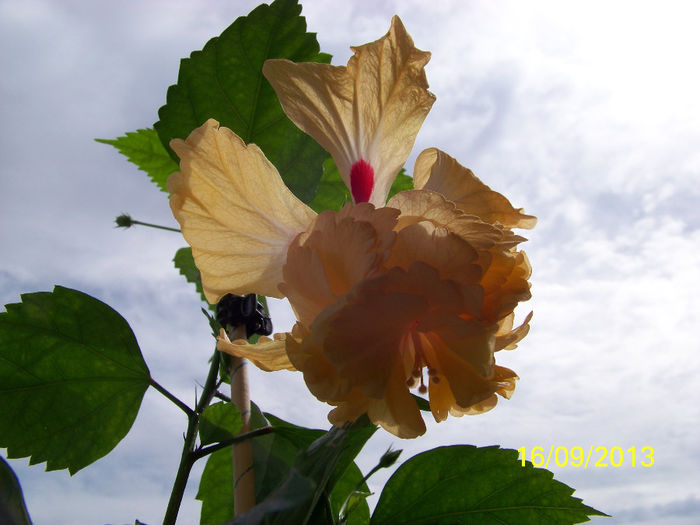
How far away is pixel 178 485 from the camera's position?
2.32ft

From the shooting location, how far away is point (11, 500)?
578 millimetres

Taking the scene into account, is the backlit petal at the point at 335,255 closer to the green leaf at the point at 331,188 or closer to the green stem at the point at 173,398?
the green stem at the point at 173,398

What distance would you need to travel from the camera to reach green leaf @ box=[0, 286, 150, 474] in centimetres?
73

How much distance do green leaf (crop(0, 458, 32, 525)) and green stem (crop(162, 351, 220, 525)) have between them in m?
0.15

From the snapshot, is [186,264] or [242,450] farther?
[186,264]

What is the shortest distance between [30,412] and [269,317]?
0.32m

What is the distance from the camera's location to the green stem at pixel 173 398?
2.48 ft

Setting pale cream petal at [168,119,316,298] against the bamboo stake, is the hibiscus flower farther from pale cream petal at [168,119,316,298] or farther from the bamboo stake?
the bamboo stake

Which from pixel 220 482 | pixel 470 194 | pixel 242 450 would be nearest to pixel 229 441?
pixel 242 450

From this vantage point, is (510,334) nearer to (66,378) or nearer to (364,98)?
(364,98)

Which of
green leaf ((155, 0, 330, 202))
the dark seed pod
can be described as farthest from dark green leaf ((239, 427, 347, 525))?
green leaf ((155, 0, 330, 202))

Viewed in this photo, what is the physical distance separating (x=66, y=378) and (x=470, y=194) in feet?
1.78

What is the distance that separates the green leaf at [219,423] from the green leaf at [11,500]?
0.20 metres

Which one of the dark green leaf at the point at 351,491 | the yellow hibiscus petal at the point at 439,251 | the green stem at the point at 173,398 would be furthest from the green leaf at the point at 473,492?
the yellow hibiscus petal at the point at 439,251
